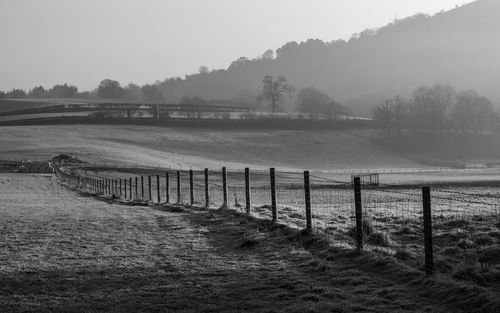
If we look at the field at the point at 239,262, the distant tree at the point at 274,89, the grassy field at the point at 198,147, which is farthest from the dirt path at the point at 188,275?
the distant tree at the point at 274,89

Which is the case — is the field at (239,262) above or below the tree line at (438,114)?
below

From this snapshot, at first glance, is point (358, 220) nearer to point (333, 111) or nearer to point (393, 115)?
point (393, 115)

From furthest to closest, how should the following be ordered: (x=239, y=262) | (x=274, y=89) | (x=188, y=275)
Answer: (x=274, y=89), (x=239, y=262), (x=188, y=275)

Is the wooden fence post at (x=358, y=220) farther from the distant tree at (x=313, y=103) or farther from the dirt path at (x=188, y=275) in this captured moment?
the distant tree at (x=313, y=103)

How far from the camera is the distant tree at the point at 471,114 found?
429ft

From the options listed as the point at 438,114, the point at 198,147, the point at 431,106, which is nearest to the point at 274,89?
the point at 431,106

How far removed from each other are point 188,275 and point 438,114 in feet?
427

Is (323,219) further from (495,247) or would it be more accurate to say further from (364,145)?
(364,145)

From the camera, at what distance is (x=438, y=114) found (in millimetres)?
132375

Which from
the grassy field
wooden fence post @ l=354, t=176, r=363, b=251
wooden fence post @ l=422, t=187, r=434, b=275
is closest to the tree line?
the grassy field

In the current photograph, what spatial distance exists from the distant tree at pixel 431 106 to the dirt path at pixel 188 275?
402 feet

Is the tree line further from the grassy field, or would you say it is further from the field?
the field

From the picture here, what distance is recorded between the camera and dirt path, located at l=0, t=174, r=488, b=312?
7.90m

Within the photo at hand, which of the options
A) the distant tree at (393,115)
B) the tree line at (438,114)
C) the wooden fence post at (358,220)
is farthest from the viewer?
the tree line at (438,114)
